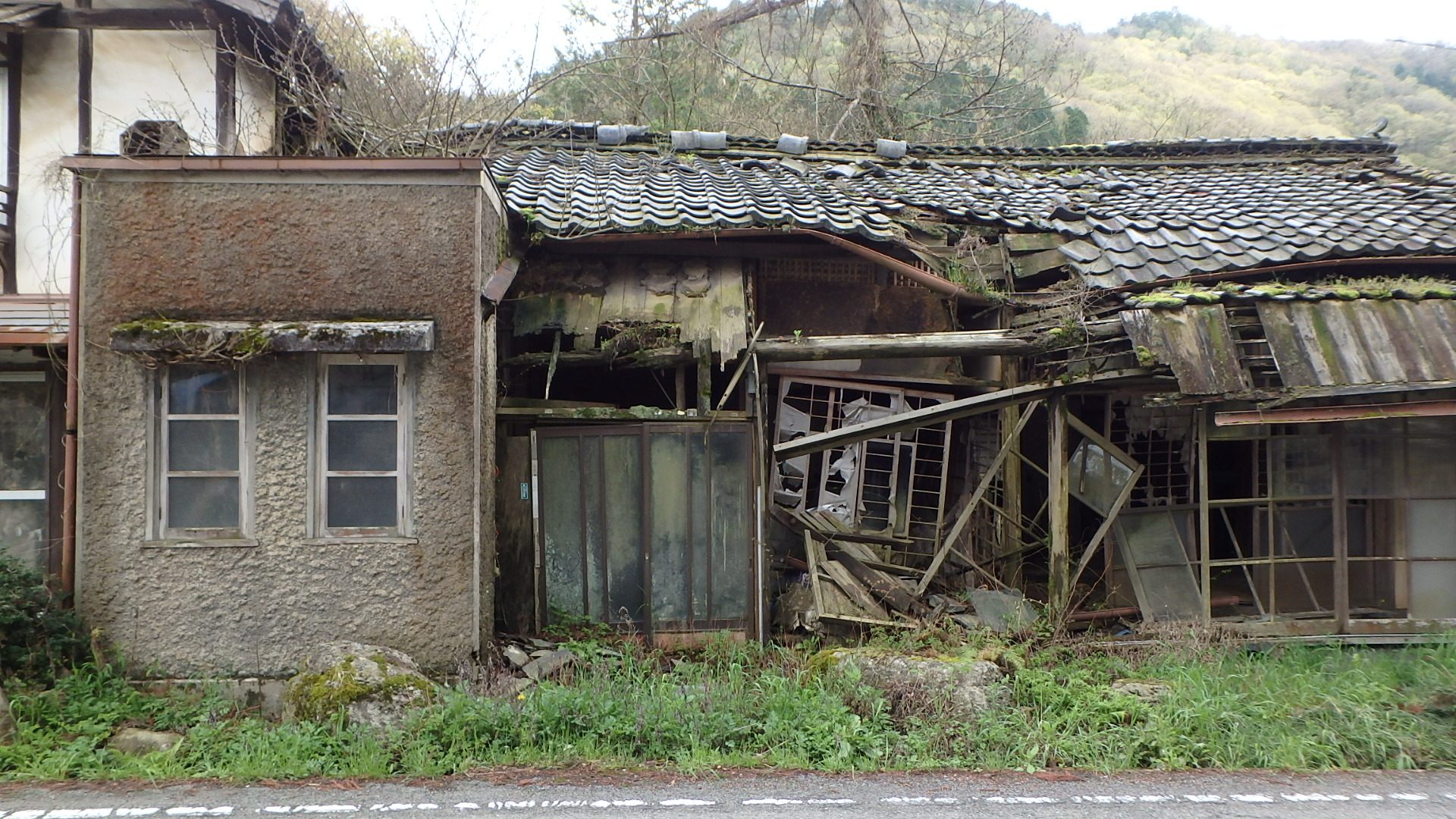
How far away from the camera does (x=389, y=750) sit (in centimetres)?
559

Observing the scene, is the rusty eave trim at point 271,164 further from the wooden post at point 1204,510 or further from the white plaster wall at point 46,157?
the wooden post at point 1204,510

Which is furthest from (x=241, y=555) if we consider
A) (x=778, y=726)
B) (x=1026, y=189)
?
(x=1026, y=189)

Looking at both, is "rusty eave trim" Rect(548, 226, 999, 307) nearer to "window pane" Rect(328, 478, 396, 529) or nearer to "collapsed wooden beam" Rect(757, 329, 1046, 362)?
"collapsed wooden beam" Rect(757, 329, 1046, 362)

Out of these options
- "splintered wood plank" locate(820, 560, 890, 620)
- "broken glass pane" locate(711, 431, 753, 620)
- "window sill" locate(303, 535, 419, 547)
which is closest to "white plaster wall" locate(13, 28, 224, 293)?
"window sill" locate(303, 535, 419, 547)

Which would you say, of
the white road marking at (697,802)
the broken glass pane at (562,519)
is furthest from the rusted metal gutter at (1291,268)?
the broken glass pane at (562,519)

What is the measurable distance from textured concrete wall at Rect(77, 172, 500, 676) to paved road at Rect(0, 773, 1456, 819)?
5.34 ft

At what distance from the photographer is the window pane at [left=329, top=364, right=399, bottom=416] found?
6926mm

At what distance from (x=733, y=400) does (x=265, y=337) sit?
14.1 ft

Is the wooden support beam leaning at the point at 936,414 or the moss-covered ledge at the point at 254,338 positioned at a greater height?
the moss-covered ledge at the point at 254,338

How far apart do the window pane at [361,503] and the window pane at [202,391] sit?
100cm

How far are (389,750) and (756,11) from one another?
1787 centimetres

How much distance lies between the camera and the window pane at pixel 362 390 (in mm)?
6926

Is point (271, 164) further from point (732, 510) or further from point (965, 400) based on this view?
point (965, 400)

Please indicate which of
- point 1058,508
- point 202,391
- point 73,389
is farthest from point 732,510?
point 73,389
